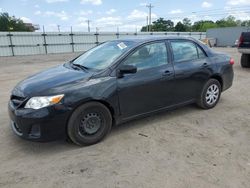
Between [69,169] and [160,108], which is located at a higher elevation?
[160,108]

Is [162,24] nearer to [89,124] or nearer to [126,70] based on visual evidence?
[126,70]

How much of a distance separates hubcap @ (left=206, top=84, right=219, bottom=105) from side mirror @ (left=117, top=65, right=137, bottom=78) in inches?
77.9

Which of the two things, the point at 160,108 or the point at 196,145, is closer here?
the point at 196,145

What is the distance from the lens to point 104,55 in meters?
3.96

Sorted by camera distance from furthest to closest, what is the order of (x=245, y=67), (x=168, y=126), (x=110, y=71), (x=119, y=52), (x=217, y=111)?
(x=245, y=67) → (x=217, y=111) → (x=168, y=126) → (x=119, y=52) → (x=110, y=71)

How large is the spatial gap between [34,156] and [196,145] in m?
2.25

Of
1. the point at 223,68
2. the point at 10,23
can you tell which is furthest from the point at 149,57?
the point at 10,23

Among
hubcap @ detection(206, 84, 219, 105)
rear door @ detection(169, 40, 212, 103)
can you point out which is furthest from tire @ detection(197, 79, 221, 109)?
rear door @ detection(169, 40, 212, 103)

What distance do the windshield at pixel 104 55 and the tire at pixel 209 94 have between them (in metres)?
1.83

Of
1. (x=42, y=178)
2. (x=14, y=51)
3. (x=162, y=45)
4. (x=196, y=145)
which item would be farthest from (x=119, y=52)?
(x=14, y=51)

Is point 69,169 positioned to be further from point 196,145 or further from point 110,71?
point 196,145

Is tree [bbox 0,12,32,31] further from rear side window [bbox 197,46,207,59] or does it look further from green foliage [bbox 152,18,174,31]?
rear side window [bbox 197,46,207,59]

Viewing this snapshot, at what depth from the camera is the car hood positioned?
10.2ft

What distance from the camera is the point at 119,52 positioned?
3758 mm
